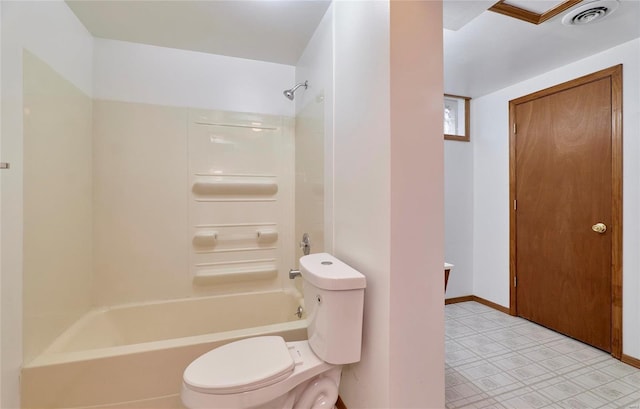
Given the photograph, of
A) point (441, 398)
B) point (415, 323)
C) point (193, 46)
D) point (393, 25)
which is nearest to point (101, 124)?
point (193, 46)

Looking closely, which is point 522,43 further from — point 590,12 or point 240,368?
point 240,368

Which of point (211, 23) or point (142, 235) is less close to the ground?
point (211, 23)

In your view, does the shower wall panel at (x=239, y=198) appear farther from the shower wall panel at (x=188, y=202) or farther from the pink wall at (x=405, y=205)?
the pink wall at (x=405, y=205)

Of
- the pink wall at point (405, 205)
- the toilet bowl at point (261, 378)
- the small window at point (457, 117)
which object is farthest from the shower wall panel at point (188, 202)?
the small window at point (457, 117)

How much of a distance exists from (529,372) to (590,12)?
226 cm

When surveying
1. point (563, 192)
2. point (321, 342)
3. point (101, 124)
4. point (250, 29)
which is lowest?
point (321, 342)

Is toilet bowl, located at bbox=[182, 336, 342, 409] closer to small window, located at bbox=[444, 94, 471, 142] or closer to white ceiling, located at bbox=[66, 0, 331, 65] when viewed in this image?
white ceiling, located at bbox=[66, 0, 331, 65]

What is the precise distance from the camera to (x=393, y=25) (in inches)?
42.2

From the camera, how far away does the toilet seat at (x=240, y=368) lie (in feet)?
3.63

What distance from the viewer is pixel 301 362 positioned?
4.17 ft

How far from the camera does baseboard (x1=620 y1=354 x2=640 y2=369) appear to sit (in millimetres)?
1935

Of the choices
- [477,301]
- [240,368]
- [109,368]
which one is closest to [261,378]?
[240,368]

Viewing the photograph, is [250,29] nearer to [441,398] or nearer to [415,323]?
[415,323]

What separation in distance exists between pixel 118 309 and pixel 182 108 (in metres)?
1.54
